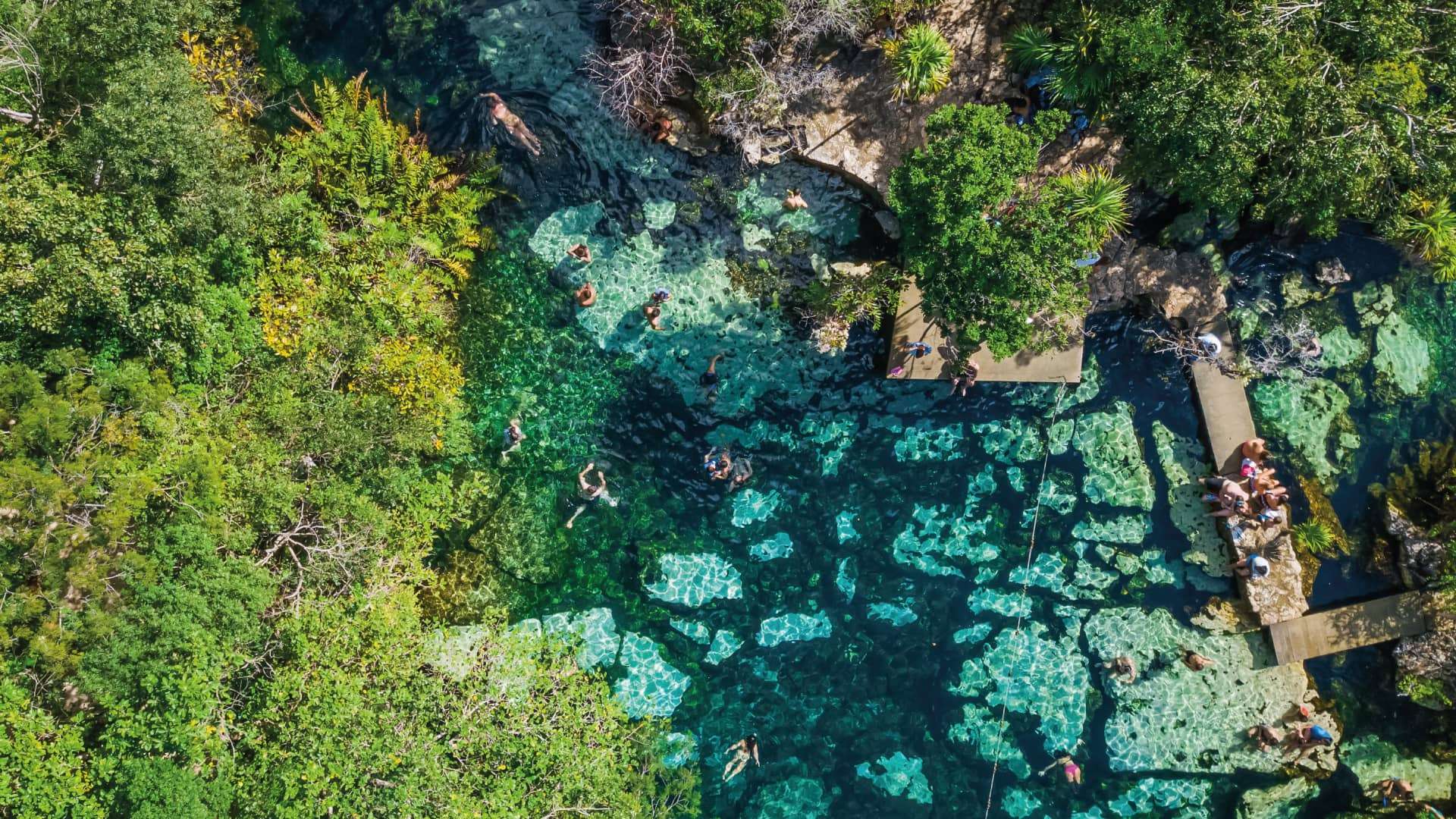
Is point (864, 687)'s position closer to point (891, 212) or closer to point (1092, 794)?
point (1092, 794)

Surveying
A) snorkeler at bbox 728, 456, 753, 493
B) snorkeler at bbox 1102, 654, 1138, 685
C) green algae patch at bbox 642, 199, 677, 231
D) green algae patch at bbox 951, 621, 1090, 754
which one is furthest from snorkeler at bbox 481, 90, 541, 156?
snorkeler at bbox 1102, 654, 1138, 685

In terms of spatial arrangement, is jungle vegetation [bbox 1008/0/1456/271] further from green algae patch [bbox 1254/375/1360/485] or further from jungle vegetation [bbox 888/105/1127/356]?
green algae patch [bbox 1254/375/1360/485]

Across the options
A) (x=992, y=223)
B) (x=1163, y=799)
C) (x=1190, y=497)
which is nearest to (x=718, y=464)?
(x=992, y=223)

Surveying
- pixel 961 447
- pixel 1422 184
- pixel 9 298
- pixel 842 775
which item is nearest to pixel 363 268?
pixel 9 298

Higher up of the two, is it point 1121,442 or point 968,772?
point 1121,442

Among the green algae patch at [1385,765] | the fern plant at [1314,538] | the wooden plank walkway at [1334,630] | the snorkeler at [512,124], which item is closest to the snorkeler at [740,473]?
the snorkeler at [512,124]

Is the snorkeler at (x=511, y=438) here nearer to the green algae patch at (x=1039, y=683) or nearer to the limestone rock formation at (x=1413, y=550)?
the green algae patch at (x=1039, y=683)
